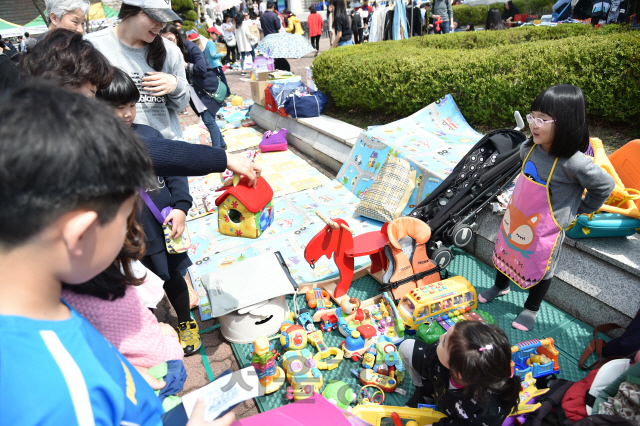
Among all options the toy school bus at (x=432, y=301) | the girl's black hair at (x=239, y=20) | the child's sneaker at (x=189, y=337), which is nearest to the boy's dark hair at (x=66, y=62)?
the child's sneaker at (x=189, y=337)

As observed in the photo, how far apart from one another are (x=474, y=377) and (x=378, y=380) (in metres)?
0.82

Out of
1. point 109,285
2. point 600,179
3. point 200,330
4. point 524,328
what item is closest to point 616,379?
point 524,328

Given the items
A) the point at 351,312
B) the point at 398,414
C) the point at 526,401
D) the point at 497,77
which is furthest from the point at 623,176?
the point at 398,414

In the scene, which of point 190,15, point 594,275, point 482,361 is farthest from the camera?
point 190,15

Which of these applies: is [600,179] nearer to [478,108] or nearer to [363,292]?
[363,292]

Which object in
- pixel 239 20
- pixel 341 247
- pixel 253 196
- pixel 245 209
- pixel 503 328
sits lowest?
pixel 503 328

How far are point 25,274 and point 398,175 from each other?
3701 millimetres

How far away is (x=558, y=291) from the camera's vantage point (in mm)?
2930

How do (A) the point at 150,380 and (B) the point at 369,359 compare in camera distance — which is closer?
(A) the point at 150,380

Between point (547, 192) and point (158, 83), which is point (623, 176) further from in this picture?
point (158, 83)

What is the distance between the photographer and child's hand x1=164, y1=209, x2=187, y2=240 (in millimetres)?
2229

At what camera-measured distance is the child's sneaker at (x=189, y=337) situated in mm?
2740

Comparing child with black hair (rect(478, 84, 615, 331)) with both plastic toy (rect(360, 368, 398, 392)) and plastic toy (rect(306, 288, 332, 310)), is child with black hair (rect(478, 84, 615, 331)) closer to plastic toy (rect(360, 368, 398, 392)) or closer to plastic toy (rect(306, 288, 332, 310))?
plastic toy (rect(360, 368, 398, 392))

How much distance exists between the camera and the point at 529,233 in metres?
2.53
